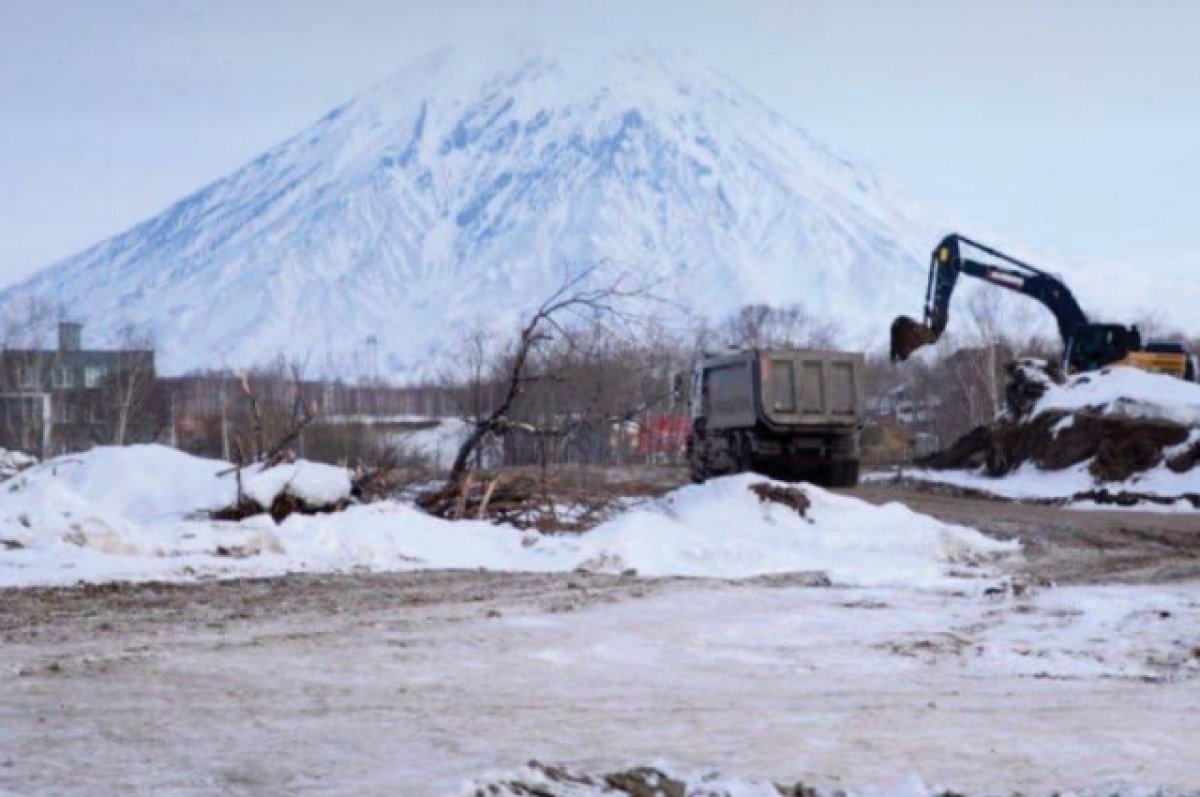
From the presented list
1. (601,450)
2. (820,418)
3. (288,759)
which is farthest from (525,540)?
(601,450)

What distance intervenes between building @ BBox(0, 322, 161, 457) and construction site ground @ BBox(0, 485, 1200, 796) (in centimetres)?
5621

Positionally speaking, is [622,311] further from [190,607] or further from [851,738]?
[851,738]

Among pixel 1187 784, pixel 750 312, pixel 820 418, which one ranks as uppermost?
pixel 750 312

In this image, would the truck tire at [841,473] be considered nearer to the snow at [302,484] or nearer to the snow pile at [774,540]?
the snow pile at [774,540]

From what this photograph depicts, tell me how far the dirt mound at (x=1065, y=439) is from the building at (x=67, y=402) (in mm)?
40509

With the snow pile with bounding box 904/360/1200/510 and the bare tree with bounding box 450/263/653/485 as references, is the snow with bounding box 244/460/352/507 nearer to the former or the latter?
the bare tree with bounding box 450/263/653/485

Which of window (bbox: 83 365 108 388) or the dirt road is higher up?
window (bbox: 83 365 108 388)

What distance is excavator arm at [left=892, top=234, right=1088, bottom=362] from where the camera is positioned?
4106 cm

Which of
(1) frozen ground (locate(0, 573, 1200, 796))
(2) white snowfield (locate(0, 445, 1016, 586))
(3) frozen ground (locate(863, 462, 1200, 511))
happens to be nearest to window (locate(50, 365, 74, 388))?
(3) frozen ground (locate(863, 462, 1200, 511))

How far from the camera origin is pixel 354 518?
58.4 ft

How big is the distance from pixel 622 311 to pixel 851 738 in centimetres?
1806

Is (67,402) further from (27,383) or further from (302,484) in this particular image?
(302,484)

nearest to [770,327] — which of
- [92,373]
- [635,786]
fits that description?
[92,373]

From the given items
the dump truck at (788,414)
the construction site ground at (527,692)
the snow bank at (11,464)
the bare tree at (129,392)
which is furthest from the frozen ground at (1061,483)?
the bare tree at (129,392)
